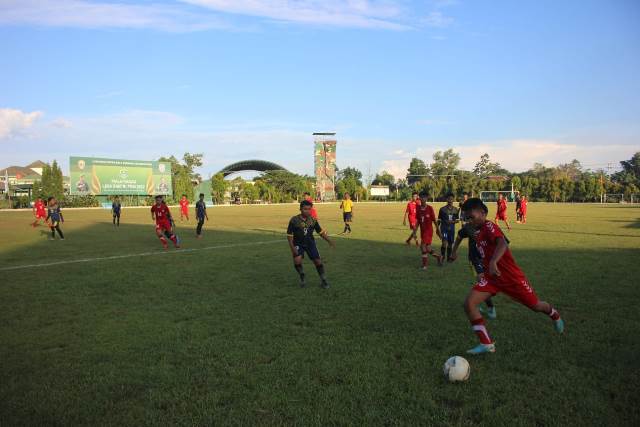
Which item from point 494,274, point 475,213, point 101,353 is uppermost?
point 475,213

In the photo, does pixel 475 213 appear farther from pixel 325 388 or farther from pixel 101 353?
pixel 101 353

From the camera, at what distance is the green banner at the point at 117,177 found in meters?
60.8

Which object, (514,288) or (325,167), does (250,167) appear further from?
(514,288)

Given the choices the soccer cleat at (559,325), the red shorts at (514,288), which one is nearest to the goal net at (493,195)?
the soccer cleat at (559,325)

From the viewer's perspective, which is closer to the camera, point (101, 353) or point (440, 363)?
point (440, 363)

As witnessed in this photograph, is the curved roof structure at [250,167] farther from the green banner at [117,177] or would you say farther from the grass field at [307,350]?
the grass field at [307,350]

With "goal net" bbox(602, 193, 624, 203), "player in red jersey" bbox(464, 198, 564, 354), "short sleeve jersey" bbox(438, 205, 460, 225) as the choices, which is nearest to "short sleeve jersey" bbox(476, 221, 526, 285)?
"player in red jersey" bbox(464, 198, 564, 354)

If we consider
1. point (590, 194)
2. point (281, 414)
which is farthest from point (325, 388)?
point (590, 194)

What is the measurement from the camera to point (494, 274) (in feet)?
17.2

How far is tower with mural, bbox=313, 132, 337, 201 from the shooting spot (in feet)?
379

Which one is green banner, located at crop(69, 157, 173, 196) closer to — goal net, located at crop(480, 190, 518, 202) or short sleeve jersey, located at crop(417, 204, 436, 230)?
short sleeve jersey, located at crop(417, 204, 436, 230)

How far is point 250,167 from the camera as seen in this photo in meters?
123

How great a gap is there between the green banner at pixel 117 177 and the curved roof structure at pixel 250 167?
163ft

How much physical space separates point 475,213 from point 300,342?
109 inches
